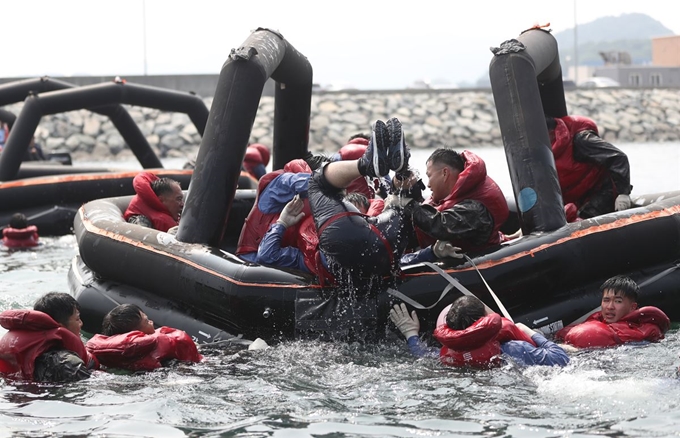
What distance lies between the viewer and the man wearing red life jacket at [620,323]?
20.7ft

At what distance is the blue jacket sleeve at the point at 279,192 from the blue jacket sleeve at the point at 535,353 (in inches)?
78.2

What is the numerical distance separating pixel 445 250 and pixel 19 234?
6594mm

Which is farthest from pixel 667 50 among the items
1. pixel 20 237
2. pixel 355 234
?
pixel 355 234

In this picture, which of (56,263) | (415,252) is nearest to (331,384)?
(415,252)

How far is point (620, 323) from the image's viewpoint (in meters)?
6.44

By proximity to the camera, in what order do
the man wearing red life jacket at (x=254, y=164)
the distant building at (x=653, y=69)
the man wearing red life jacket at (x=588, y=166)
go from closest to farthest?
the man wearing red life jacket at (x=588, y=166)
the man wearing red life jacket at (x=254, y=164)
the distant building at (x=653, y=69)

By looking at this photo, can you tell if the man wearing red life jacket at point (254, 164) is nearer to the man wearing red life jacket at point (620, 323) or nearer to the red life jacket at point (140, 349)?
the red life jacket at point (140, 349)

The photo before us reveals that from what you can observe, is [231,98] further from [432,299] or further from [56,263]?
[56,263]

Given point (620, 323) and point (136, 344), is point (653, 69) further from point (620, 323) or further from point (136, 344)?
point (136, 344)

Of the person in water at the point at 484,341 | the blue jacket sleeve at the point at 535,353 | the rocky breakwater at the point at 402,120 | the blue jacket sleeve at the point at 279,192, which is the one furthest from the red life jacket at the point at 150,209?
the rocky breakwater at the point at 402,120

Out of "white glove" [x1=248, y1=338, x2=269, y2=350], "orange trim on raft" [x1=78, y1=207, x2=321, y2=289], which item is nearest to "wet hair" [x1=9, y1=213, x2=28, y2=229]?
"orange trim on raft" [x1=78, y1=207, x2=321, y2=289]

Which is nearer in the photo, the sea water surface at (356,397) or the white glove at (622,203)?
the sea water surface at (356,397)

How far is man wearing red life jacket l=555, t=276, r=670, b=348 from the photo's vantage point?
631cm

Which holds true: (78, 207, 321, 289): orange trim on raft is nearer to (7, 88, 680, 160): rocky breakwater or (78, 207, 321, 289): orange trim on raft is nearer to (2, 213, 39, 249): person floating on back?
(2, 213, 39, 249): person floating on back
